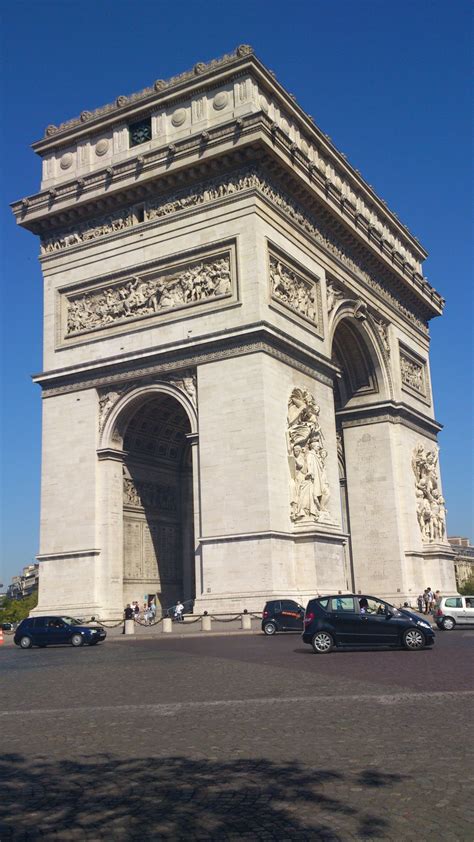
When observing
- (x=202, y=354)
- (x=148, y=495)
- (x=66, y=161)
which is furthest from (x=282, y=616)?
(x=66, y=161)

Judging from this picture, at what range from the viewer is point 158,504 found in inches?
1454

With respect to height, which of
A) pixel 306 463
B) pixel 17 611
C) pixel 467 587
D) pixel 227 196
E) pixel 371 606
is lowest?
pixel 371 606

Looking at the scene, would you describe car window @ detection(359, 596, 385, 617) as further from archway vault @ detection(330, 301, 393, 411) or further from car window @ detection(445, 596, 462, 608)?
archway vault @ detection(330, 301, 393, 411)

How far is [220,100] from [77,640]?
2081 cm

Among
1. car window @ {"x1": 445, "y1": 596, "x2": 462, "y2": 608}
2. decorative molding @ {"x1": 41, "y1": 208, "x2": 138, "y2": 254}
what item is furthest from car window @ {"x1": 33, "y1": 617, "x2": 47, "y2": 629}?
decorative molding @ {"x1": 41, "y1": 208, "x2": 138, "y2": 254}

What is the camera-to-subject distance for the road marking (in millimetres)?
10312

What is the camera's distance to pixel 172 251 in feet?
109

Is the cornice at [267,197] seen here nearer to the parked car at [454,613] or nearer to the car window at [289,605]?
the car window at [289,605]

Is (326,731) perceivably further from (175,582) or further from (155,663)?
(175,582)

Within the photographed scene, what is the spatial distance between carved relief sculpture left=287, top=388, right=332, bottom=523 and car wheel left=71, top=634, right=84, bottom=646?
858 centimetres

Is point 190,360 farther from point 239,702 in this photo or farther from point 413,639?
point 239,702

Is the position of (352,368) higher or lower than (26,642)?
higher

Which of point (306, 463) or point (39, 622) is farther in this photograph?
point (306, 463)

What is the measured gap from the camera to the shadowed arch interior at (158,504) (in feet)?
115
